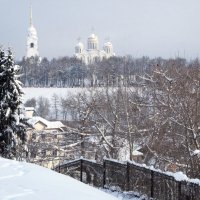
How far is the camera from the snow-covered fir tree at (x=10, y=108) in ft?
76.6

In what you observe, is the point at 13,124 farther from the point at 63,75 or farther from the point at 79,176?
the point at 63,75

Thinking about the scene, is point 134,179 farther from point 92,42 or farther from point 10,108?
point 92,42

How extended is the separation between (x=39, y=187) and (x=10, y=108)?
17.6m

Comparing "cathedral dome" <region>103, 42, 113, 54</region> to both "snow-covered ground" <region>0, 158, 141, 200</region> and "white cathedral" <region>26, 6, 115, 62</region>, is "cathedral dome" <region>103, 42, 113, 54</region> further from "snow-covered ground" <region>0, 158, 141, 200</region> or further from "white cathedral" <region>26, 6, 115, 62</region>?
"snow-covered ground" <region>0, 158, 141, 200</region>

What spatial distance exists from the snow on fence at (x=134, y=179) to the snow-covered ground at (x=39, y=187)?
3136 millimetres

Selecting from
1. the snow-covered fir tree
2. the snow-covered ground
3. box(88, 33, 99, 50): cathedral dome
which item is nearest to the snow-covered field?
box(88, 33, 99, 50): cathedral dome

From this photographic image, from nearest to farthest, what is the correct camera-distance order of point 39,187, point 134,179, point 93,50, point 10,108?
point 39,187, point 134,179, point 10,108, point 93,50

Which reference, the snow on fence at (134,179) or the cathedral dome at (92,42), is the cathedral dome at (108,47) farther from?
the snow on fence at (134,179)

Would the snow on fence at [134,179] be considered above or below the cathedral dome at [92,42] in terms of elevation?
below

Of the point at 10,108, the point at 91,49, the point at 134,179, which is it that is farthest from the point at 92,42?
the point at 134,179

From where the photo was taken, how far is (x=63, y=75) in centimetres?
10769

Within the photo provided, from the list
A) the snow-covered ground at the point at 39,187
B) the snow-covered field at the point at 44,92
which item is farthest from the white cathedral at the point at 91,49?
the snow-covered ground at the point at 39,187

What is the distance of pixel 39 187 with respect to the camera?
664 centimetres

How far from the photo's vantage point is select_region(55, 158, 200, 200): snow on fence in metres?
9.85
